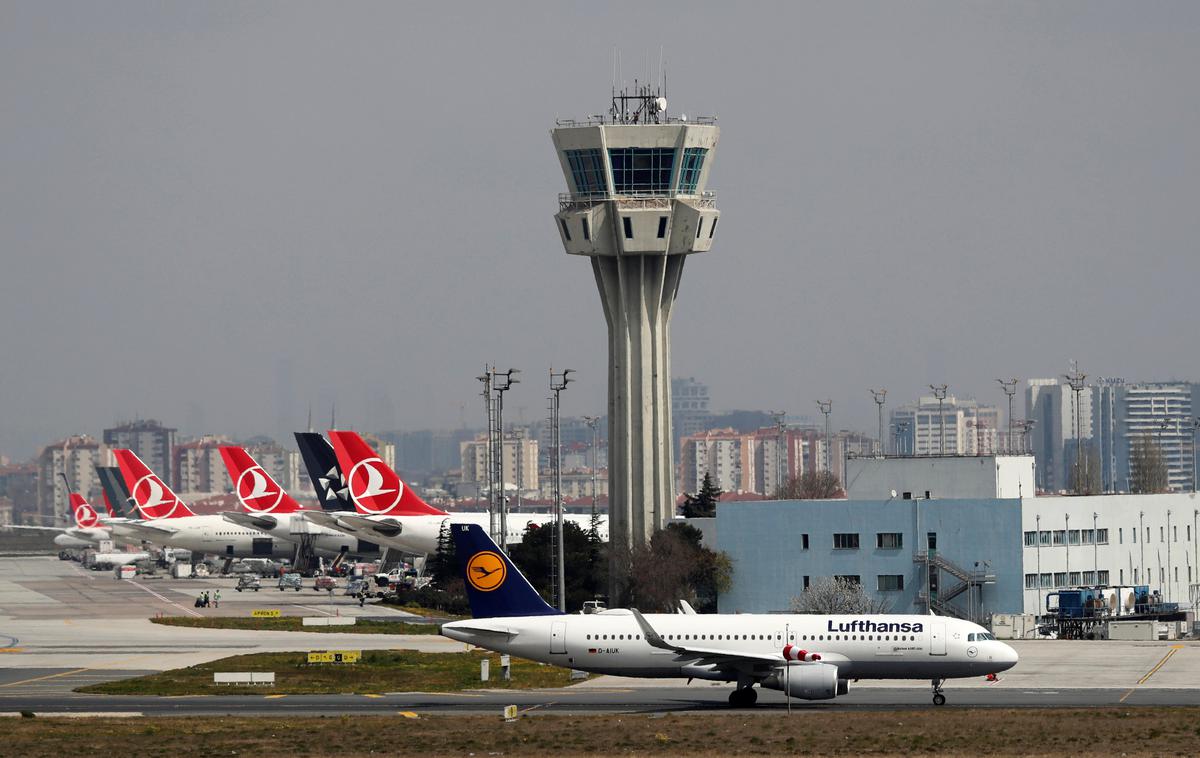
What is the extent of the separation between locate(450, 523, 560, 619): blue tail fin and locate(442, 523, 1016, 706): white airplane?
0.63 meters

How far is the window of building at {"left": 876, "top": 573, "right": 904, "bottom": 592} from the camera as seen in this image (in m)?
121

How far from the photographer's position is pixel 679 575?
12500 centimetres

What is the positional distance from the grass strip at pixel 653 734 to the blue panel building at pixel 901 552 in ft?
180

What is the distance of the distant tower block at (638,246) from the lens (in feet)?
450

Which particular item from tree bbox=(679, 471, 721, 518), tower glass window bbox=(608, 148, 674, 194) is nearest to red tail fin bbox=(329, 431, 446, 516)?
tree bbox=(679, 471, 721, 518)

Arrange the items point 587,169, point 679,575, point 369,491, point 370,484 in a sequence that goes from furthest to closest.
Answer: point 370,484 → point 369,491 → point 587,169 → point 679,575

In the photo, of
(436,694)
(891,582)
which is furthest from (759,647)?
(891,582)

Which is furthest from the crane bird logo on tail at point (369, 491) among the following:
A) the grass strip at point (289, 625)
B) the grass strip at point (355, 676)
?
the grass strip at point (355, 676)

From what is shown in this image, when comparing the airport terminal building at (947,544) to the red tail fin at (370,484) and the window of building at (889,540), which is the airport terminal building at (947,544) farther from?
the red tail fin at (370,484)

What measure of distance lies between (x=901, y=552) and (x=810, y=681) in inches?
2229

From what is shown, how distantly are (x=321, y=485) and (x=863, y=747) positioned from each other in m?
137

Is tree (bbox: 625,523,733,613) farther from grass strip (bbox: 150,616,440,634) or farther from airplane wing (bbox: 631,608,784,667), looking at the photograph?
airplane wing (bbox: 631,608,784,667)

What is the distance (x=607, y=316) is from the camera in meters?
142

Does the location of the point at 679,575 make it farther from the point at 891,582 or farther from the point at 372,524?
the point at 372,524
